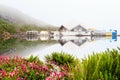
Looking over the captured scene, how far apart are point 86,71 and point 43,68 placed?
5715mm

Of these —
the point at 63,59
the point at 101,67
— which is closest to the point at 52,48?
the point at 63,59

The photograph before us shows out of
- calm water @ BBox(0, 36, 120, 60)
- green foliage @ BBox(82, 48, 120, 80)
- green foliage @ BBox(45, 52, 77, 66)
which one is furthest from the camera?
calm water @ BBox(0, 36, 120, 60)

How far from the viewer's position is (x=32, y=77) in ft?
52.0

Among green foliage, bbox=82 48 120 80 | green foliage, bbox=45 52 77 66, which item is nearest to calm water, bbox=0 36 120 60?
green foliage, bbox=82 48 120 80

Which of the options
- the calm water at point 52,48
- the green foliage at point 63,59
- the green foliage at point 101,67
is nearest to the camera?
the green foliage at point 101,67

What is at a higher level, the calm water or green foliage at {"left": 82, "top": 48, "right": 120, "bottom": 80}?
green foliage at {"left": 82, "top": 48, "right": 120, "bottom": 80}

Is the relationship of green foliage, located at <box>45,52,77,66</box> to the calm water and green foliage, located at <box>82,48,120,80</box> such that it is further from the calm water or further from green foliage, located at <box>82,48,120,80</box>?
green foliage, located at <box>82,48,120,80</box>

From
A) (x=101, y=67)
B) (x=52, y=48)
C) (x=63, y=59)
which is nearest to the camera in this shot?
(x=101, y=67)

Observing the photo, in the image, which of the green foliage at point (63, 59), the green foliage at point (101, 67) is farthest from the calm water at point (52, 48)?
the green foliage at point (63, 59)

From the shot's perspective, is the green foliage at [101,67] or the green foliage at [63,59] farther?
the green foliage at [63,59]

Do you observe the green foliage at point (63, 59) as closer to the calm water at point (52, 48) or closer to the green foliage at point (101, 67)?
the calm water at point (52, 48)

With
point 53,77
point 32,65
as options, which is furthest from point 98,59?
point 32,65

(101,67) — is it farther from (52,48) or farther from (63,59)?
(52,48)

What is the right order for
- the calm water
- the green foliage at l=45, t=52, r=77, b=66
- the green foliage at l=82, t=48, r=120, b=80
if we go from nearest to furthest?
the green foliage at l=82, t=48, r=120, b=80 → the green foliage at l=45, t=52, r=77, b=66 → the calm water
